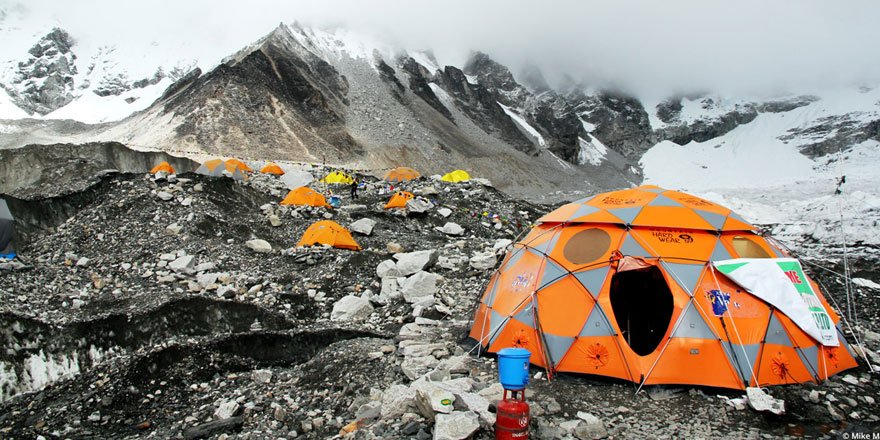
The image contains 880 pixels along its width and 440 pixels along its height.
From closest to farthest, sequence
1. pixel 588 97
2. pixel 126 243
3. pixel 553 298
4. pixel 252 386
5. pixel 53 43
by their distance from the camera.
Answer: pixel 553 298 → pixel 252 386 → pixel 126 243 → pixel 53 43 → pixel 588 97

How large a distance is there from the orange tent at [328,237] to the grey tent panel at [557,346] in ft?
29.0

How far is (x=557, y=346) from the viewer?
246 inches

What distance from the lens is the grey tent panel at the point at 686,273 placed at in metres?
6.05

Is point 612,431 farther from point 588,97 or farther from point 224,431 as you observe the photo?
point 588,97

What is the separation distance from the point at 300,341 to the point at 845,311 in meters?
9.86

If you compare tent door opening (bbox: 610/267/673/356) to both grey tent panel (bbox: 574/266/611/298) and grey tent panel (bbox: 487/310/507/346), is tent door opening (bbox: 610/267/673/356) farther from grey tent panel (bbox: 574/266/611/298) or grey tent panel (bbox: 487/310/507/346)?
grey tent panel (bbox: 487/310/507/346)

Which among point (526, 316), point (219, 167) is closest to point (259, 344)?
point (526, 316)

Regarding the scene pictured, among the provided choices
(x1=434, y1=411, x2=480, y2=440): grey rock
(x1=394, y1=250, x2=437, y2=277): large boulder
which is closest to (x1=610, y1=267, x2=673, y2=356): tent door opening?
(x1=434, y1=411, x2=480, y2=440): grey rock

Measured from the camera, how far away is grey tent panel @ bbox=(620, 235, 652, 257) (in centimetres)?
636

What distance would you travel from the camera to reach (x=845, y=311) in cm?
945

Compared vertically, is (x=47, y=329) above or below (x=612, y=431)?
above

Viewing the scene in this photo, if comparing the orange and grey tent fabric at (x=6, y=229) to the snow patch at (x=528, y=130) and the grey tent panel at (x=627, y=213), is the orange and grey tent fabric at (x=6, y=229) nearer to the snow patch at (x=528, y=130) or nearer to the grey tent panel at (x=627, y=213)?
the grey tent panel at (x=627, y=213)

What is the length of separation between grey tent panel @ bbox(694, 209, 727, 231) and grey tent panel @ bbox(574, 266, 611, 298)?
1.52 meters

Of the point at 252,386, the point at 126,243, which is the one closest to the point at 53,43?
the point at 126,243
